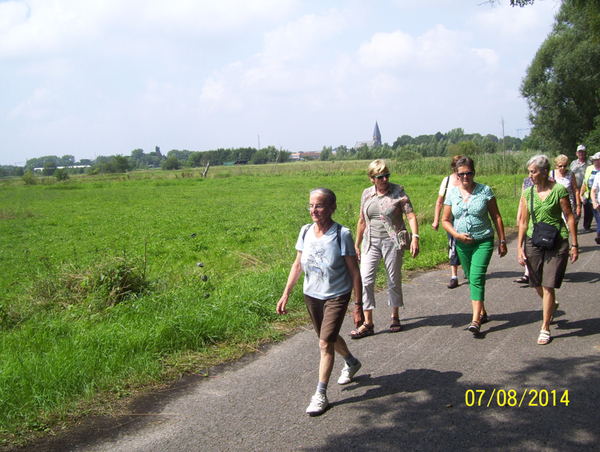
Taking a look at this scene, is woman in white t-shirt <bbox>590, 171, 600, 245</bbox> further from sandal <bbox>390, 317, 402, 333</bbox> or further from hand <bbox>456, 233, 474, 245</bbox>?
sandal <bbox>390, 317, 402, 333</bbox>

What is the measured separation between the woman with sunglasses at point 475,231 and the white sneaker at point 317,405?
212 cm

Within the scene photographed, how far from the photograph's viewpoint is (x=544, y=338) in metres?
4.98

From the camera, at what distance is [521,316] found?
5910 mm

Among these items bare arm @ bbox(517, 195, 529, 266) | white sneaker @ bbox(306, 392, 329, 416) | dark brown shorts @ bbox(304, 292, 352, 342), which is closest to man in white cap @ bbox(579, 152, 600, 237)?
bare arm @ bbox(517, 195, 529, 266)

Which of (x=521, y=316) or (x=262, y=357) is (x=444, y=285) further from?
(x=262, y=357)

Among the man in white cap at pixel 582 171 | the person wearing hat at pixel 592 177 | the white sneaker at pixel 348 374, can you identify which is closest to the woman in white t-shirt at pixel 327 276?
the white sneaker at pixel 348 374

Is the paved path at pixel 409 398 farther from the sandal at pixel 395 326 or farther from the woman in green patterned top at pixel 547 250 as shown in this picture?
the woman in green patterned top at pixel 547 250

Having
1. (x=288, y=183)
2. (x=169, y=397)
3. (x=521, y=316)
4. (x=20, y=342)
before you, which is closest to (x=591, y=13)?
(x=521, y=316)

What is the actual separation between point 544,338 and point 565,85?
31.1 meters

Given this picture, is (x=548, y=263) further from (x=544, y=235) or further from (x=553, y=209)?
(x=553, y=209)

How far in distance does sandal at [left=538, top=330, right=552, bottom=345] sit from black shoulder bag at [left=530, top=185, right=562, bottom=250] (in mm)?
851

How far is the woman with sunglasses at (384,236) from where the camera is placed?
5500mm
